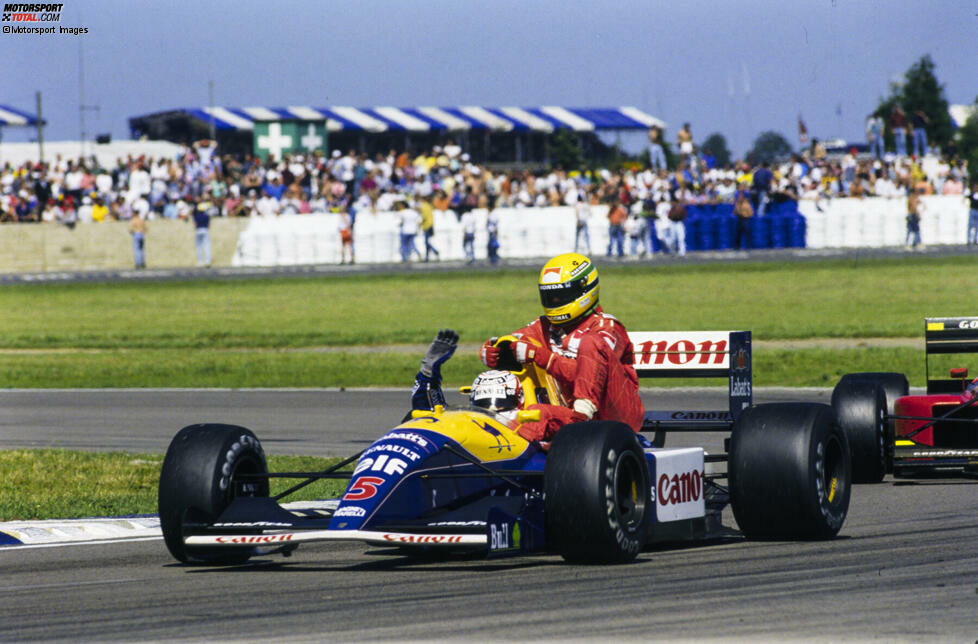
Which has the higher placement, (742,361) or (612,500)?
(742,361)

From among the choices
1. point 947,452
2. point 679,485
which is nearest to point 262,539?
point 679,485

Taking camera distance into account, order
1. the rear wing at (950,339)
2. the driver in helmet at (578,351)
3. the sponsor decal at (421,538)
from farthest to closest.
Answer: the rear wing at (950,339) < the driver in helmet at (578,351) < the sponsor decal at (421,538)

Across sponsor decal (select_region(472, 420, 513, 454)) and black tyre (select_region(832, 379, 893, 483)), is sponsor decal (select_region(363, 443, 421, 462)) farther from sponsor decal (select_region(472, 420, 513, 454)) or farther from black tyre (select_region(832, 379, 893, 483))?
black tyre (select_region(832, 379, 893, 483))

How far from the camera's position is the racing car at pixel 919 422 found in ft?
36.3

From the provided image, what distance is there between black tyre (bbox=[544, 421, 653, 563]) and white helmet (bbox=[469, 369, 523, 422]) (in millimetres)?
885

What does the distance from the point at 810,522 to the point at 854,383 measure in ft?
11.8

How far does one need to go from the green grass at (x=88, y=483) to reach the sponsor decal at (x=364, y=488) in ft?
11.1

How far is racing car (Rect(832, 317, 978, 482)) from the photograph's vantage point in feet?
36.3

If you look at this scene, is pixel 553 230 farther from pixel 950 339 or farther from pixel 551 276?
pixel 551 276

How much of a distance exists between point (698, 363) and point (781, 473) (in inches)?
79.9

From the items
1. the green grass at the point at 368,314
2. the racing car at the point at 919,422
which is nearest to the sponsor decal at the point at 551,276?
the racing car at the point at 919,422

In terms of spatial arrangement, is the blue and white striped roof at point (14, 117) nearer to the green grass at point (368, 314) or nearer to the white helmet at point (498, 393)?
the green grass at point (368, 314)

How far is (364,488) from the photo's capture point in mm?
7078

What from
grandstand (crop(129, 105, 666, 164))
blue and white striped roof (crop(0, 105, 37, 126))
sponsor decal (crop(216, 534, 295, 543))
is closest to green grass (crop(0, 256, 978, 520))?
sponsor decal (crop(216, 534, 295, 543))
